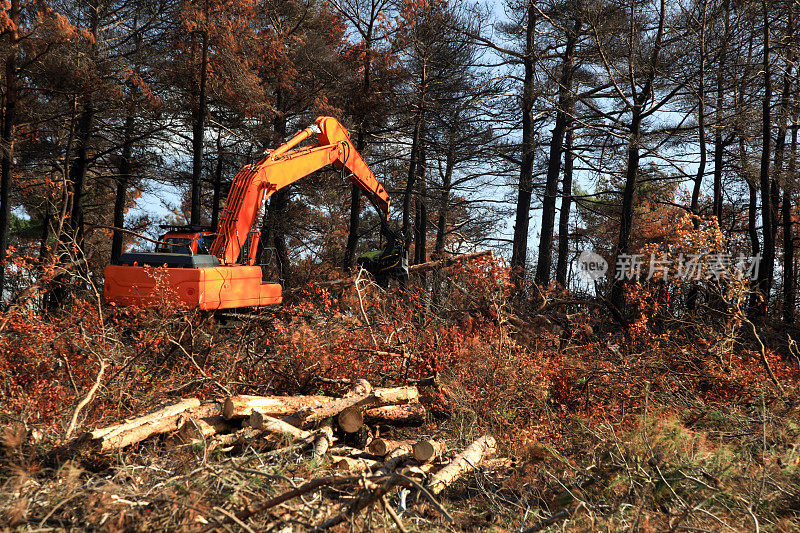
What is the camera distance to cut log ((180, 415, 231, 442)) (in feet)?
15.9

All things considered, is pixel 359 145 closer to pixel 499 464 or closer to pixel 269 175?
pixel 269 175

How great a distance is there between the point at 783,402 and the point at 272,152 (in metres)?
9.08

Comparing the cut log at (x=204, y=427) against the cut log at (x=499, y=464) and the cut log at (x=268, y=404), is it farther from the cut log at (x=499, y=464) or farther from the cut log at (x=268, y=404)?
the cut log at (x=499, y=464)

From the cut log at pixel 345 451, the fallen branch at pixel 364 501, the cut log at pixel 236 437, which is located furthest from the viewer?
the cut log at pixel 345 451

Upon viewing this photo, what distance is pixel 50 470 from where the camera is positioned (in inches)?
158

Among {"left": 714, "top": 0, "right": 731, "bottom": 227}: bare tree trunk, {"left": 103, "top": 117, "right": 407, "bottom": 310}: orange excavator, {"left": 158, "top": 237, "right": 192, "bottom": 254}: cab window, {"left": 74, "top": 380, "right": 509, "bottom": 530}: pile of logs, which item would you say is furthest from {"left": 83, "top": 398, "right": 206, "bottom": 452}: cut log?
{"left": 714, "top": 0, "right": 731, "bottom": 227}: bare tree trunk

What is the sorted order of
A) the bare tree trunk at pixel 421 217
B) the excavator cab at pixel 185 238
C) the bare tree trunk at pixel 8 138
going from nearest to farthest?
the excavator cab at pixel 185 238
the bare tree trunk at pixel 8 138
the bare tree trunk at pixel 421 217

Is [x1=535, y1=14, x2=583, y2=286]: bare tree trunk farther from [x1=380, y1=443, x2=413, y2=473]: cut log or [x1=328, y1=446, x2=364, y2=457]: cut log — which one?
[x1=328, y1=446, x2=364, y2=457]: cut log

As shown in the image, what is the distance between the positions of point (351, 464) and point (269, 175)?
7.25m

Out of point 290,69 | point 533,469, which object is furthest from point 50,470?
point 290,69

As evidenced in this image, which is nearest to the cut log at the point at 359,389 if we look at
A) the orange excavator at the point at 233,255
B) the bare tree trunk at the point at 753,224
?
the orange excavator at the point at 233,255

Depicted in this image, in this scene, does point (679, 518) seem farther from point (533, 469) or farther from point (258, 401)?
point (258, 401)

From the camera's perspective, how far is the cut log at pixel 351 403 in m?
5.36

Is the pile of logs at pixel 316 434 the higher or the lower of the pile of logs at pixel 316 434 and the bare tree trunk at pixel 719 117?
the lower
